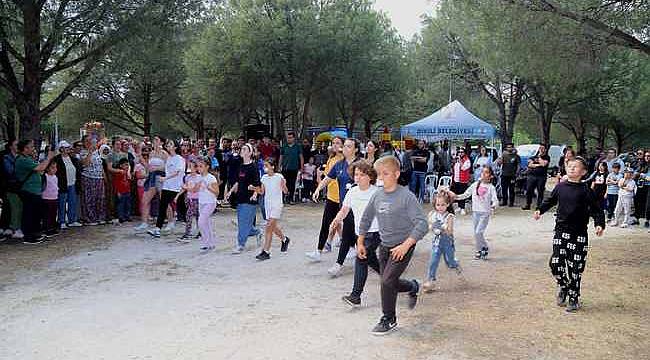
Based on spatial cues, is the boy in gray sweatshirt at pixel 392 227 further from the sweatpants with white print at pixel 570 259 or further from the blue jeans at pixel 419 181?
Result: the blue jeans at pixel 419 181

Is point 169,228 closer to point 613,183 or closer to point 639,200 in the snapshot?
point 613,183

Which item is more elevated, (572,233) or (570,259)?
(572,233)

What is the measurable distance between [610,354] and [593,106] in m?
32.7

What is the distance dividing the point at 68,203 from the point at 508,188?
439 inches

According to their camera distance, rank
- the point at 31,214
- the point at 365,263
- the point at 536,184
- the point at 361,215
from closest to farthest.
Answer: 1. the point at 365,263
2. the point at 361,215
3. the point at 31,214
4. the point at 536,184

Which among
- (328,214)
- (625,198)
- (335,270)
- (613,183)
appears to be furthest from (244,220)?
(613,183)

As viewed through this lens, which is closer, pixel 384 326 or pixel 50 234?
pixel 384 326

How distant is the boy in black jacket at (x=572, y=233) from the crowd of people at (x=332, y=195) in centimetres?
1

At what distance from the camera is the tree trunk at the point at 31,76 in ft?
38.8

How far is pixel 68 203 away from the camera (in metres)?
11.2

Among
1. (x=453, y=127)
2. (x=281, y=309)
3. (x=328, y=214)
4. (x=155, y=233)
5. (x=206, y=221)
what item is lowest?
(x=281, y=309)

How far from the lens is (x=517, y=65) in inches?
519

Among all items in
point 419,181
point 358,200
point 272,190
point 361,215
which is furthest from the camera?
point 419,181

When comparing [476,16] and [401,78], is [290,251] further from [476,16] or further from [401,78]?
[401,78]
